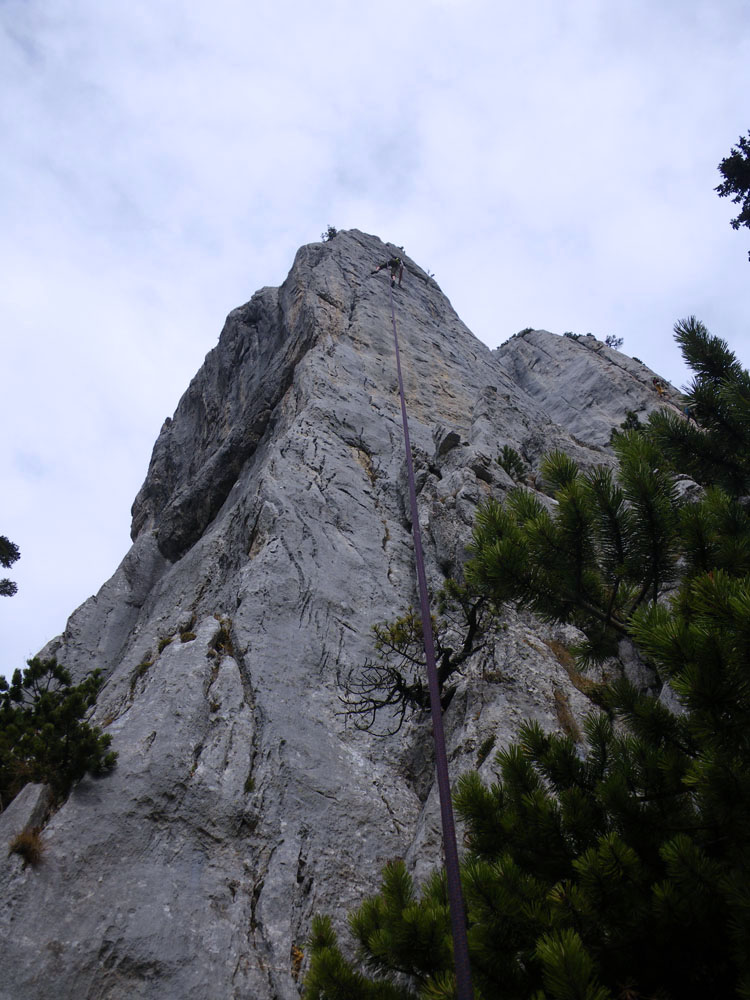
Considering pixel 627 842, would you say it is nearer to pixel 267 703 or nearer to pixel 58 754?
pixel 267 703

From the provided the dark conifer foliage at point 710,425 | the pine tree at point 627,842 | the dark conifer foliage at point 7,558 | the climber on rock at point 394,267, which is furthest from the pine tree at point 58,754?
the climber on rock at point 394,267

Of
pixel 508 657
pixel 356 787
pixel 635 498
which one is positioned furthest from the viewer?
pixel 508 657

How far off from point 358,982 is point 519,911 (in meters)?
1.27

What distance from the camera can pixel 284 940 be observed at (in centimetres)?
730

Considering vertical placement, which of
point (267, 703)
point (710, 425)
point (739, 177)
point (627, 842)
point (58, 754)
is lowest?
point (58, 754)

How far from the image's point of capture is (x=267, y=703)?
988 centimetres

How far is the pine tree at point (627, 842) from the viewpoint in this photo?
13.8 feet

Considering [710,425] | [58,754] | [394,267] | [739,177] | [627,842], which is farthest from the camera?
[394,267]

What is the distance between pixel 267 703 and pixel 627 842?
6.17m

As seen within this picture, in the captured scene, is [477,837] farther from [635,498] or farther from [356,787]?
[356,787]

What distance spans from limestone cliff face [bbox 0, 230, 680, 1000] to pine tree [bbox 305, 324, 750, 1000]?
280 centimetres

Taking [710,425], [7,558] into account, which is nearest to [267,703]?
[710,425]

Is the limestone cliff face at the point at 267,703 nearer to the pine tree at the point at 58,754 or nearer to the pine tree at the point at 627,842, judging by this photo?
the pine tree at the point at 58,754

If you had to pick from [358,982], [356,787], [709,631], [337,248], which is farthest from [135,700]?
[337,248]
